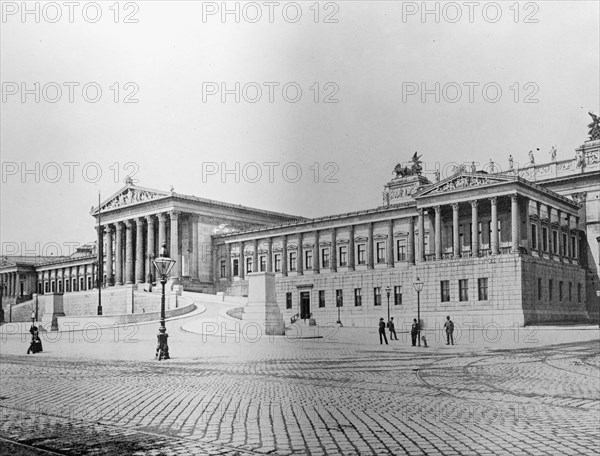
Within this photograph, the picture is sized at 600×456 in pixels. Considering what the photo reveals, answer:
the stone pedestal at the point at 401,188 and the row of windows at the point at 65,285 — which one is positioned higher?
the stone pedestal at the point at 401,188

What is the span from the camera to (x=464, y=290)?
2226 inches

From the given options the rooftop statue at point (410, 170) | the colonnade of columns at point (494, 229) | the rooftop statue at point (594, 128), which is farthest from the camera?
the rooftop statue at point (410, 170)

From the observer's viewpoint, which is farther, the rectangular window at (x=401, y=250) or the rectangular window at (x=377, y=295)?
the rectangular window at (x=401, y=250)

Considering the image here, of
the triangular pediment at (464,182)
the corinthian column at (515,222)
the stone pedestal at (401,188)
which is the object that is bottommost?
the corinthian column at (515,222)

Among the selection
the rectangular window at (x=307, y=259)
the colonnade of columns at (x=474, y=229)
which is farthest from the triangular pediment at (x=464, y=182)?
the rectangular window at (x=307, y=259)

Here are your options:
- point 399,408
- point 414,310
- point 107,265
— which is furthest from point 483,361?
point 107,265

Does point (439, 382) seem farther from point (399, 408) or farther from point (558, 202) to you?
point (558, 202)

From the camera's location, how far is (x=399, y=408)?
1320 cm

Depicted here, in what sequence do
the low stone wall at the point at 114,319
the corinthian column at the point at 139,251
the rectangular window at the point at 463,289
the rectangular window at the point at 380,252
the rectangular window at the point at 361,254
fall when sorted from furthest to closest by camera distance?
the corinthian column at the point at 139,251
the rectangular window at the point at 361,254
the rectangular window at the point at 380,252
the rectangular window at the point at 463,289
the low stone wall at the point at 114,319

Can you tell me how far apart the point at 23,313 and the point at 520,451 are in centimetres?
7736

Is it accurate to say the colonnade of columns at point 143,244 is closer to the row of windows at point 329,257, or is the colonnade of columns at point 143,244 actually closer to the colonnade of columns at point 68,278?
the row of windows at point 329,257

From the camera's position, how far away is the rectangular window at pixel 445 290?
57438 mm

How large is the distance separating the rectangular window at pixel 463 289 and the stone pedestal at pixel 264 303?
23039 millimetres

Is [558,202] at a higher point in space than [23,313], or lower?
higher
